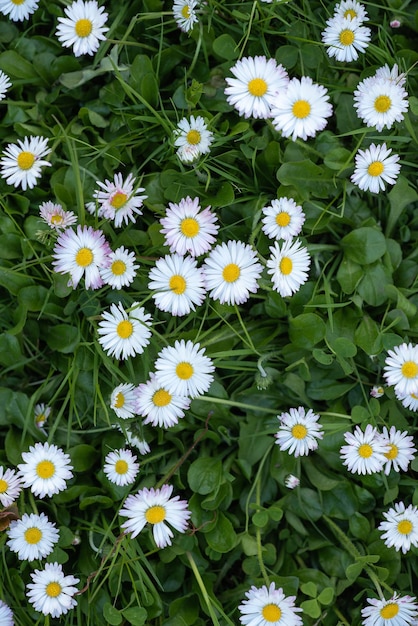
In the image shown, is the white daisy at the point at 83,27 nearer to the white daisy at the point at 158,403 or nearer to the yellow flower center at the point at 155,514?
the white daisy at the point at 158,403

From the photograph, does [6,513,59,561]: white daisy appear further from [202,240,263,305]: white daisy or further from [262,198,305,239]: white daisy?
Answer: [262,198,305,239]: white daisy

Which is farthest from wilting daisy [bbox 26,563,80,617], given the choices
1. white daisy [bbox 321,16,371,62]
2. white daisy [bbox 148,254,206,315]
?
white daisy [bbox 321,16,371,62]

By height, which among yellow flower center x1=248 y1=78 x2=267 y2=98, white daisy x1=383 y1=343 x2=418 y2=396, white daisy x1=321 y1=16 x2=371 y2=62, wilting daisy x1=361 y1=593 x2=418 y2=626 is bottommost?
wilting daisy x1=361 y1=593 x2=418 y2=626

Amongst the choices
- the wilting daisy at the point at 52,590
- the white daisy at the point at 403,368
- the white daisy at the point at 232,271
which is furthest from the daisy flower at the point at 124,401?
the white daisy at the point at 403,368

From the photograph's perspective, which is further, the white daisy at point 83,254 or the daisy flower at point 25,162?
the daisy flower at point 25,162

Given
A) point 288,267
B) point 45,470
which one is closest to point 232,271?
point 288,267

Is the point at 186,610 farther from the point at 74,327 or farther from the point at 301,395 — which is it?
the point at 74,327
